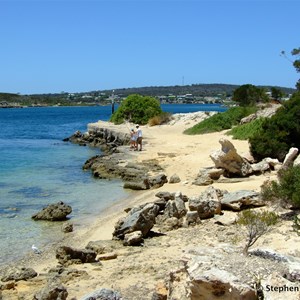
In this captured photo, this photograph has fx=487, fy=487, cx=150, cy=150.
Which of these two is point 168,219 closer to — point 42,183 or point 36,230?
point 36,230

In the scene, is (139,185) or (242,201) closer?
(242,201)

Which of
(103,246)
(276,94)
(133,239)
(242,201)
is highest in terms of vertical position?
(276,94)

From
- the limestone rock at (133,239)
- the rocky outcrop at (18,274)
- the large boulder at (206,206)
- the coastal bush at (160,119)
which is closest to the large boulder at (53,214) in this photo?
the limestone rock at (133,239)

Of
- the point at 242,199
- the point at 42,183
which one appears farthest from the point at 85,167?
the point at 242,199

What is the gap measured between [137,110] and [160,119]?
113 inches

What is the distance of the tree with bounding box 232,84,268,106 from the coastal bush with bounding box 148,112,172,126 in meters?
7.64

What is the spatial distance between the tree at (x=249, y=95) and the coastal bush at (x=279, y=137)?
1013 inches

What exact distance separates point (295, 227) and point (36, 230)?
6.90 m

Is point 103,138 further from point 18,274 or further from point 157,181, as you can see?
point 18,274

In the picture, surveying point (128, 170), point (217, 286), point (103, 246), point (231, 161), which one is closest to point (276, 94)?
point (128, 170)

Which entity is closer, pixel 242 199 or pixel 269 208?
pixel 269 208

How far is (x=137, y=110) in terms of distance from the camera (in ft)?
144

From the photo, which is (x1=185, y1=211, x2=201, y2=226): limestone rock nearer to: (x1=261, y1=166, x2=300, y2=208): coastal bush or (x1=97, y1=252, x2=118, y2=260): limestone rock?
(x1=261, y1=166, x2=300, y2=208): coastal bush

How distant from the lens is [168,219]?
11.8 meters
